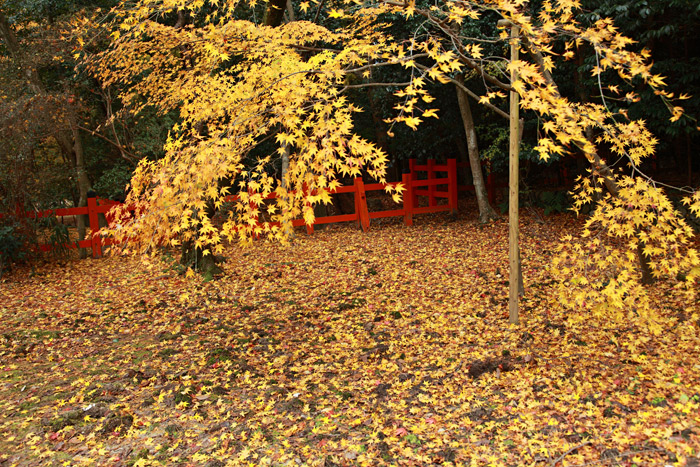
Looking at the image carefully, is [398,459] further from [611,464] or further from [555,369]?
[555,369]

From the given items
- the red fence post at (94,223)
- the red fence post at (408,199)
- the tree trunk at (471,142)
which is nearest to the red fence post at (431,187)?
the red fence post at (408,199)

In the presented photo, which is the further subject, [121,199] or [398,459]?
[121,199]

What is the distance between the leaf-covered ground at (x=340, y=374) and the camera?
3672 millimetres

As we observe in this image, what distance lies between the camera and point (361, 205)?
11.1 metres

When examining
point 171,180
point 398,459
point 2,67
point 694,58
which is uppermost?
point 2,67

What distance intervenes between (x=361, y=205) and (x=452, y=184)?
2090mm

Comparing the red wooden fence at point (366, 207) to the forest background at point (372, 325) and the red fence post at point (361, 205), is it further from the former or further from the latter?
the forest background at point (372, 325)

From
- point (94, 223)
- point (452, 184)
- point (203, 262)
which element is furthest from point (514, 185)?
point (94, 223)

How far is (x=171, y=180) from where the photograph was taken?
4551 millimetres

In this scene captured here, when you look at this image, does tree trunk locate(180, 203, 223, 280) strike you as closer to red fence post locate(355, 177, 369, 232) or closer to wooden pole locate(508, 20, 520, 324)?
red fence post locate(355, 177, 369, 232)

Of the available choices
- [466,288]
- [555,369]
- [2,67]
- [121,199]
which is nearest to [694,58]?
[466,288]

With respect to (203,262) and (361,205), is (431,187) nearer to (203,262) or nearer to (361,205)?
(361,205)

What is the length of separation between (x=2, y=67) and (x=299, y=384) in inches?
372

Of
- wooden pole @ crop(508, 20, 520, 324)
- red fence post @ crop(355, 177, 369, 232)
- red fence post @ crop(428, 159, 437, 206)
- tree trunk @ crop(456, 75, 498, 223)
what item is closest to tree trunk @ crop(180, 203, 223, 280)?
red fence post @ crop(355, 177, 369, 232)
